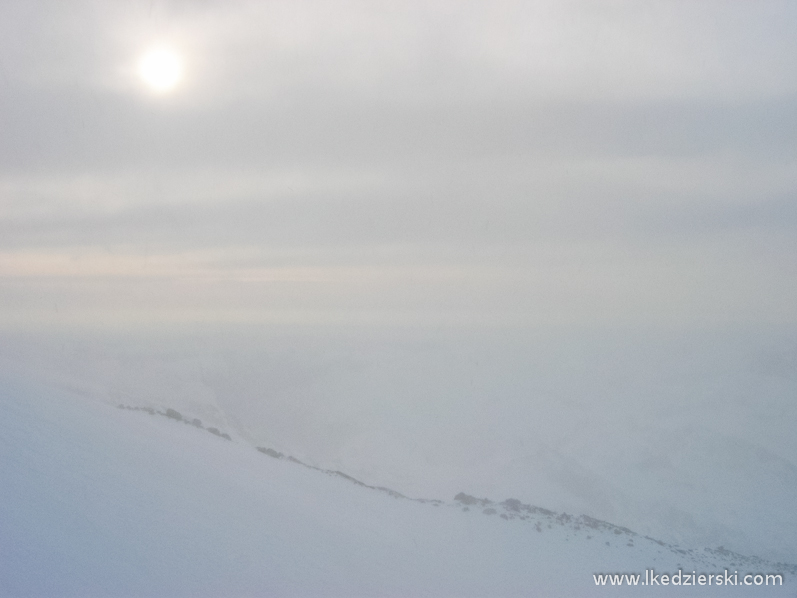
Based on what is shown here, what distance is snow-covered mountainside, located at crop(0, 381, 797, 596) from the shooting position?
26.4ft

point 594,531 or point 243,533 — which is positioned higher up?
point 594,531

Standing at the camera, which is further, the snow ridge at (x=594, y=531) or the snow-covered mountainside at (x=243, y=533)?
the snow ridge at (x=594, y=531)

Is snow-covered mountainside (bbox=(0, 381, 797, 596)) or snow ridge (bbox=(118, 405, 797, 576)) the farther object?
snow ridge (bbox=(118, 405, 797, 576))

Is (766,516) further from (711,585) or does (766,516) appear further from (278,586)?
(278,586)

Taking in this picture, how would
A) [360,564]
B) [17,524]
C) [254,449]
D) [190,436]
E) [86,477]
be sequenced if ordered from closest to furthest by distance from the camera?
[17,524]
[360,564]
[86,477]
[190,436]
[254,449]

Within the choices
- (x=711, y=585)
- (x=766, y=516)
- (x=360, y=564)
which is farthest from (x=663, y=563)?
(x=766, y=516)

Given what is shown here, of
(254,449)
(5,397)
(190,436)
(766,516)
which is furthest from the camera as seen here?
(766,516)

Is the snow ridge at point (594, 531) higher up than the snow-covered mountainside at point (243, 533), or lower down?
higher up

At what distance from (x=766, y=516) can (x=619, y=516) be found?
9615mm

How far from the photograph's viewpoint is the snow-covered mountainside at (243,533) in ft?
26.4

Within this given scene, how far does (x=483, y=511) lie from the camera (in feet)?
42.9

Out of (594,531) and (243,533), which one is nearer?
(243,533)

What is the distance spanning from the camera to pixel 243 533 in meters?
9.63

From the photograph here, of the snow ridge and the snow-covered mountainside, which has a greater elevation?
the snow ridge
